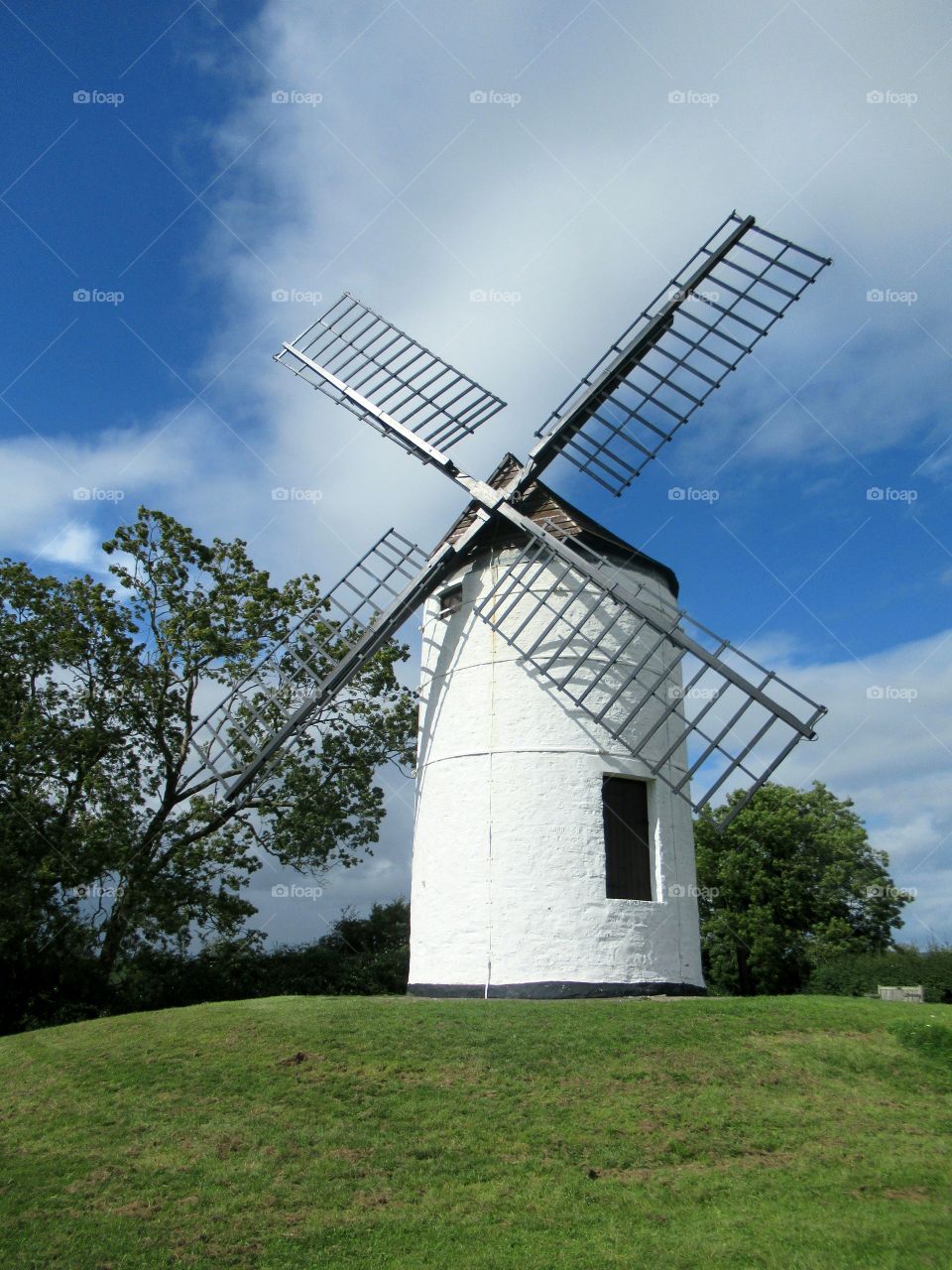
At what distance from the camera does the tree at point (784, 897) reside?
31719mm

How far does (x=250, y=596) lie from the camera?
70.3ft

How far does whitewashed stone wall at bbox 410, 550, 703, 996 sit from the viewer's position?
42.0ft

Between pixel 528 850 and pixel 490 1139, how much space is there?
5.54m

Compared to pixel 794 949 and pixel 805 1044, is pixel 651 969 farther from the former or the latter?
pixel 794 949

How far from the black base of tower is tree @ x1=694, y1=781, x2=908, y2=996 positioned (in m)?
19.7

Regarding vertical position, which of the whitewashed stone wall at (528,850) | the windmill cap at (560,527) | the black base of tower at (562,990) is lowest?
the black base of tower at (562,990)

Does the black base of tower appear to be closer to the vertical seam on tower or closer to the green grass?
the vertical seam on tower

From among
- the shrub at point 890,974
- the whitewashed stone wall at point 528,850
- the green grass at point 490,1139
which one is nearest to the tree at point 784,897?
the shrub at point 890,974

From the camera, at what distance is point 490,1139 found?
25.7 feet

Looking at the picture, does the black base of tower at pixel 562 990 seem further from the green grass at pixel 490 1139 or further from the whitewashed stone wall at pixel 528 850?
the green grass at pixel 490 1139

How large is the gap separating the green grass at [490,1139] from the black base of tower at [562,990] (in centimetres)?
120

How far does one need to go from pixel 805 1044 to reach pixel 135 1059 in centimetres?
727

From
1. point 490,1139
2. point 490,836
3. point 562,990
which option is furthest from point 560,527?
point 490,1139

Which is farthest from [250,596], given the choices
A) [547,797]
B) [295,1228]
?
[295,1228]
